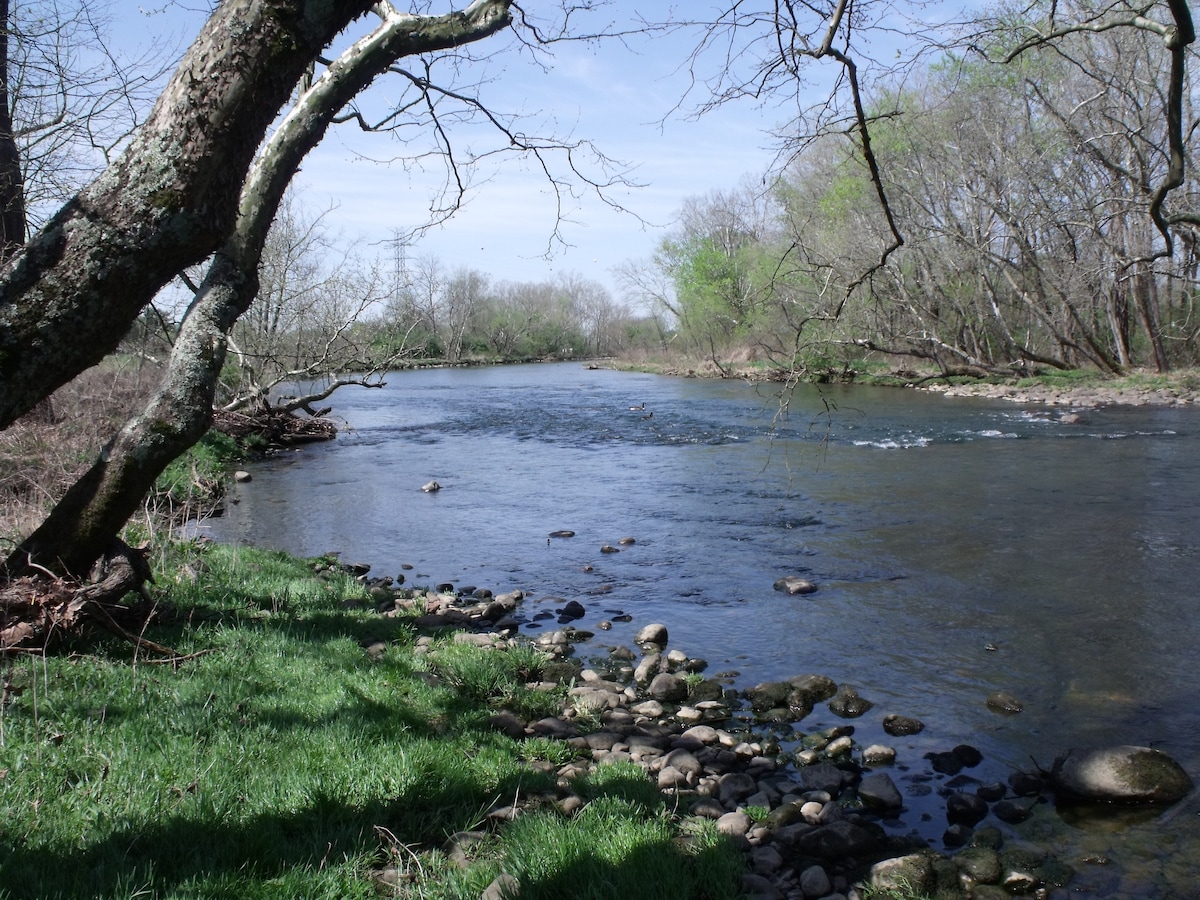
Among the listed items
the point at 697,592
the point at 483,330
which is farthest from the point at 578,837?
the point at 483,330

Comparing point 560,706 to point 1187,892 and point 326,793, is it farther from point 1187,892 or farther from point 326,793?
point 1187,892

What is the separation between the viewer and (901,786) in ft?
15.8

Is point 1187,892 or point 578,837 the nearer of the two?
point 578,837

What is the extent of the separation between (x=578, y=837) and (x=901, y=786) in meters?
2.31

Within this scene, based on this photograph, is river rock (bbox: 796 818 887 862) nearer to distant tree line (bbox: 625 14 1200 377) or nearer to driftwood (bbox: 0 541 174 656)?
driftwood (bbox: 0 541 174 656)

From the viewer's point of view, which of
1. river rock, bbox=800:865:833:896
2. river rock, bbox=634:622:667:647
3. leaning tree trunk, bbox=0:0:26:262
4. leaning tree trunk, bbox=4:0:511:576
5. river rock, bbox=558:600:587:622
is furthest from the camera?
leaning tree trunk, bbox=0:0:26:262

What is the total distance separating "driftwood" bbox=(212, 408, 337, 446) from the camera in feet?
64.0

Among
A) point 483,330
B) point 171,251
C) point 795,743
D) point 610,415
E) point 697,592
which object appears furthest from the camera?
point 483,330

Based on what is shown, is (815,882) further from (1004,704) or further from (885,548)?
(885,548)

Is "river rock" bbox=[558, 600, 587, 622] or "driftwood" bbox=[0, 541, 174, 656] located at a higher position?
"driftwood" bbox=[0, 541, 174, 656]

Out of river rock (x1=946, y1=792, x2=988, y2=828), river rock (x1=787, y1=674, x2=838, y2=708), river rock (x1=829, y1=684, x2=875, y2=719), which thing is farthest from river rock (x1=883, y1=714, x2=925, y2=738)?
river rock (x1=946, y1=792, x2=988, y2=828)

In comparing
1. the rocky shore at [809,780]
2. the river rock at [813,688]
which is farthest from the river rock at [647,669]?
the river rock at [813,688]

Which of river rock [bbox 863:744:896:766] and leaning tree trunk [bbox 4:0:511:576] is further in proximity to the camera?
river rock [bbox 863:744:896:766]

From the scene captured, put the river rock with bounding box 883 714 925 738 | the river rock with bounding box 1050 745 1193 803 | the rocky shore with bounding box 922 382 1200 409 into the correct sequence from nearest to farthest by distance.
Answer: the river rock with bounding box 1050 745 1193 803, the river rock with bounding box 883 714 925 738, the rocky shore with bounding box 922 382 1200 409
